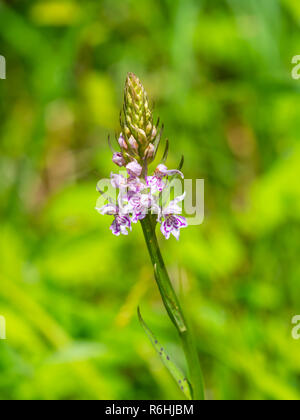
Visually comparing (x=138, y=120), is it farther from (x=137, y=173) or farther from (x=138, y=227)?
(x=138, y=227)

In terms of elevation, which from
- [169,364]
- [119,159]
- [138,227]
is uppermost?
[138,227]

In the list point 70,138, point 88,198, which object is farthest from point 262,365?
point 70,138

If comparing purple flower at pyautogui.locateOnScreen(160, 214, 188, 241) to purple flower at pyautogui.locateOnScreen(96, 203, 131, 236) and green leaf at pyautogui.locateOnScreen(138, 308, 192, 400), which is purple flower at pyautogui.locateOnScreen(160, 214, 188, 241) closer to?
purple flower at pyautogui.locateOnScreen(96, 203, 131, 236)

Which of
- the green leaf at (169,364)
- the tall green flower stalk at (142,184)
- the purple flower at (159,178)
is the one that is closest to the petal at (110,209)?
the tall green flower stalk at (142,184)

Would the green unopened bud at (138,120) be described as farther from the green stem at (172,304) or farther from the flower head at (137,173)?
the green stem at (172,304)

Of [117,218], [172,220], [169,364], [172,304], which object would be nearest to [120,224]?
[117,218]

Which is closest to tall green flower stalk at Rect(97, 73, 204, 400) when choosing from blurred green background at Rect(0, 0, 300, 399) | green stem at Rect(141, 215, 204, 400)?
green stem at Rect(141, 215, 204, 400)
